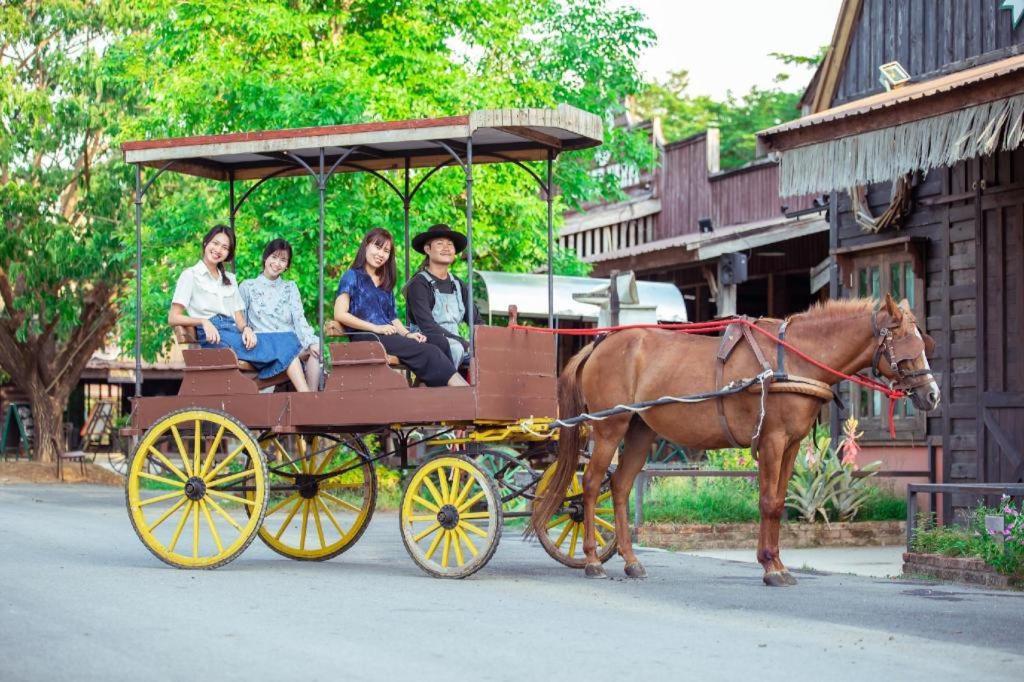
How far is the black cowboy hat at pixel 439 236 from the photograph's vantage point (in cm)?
1251

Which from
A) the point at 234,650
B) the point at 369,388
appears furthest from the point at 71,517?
the point at 234,650

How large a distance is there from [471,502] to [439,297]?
1.96 m

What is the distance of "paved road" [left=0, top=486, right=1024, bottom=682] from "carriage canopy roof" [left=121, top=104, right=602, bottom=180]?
3233 millimetres

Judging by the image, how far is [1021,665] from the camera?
7.82m

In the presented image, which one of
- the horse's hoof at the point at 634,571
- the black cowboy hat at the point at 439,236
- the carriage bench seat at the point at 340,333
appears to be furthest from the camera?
the black cowboy hat at the point at 439,236

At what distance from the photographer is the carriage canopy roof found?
469 inches

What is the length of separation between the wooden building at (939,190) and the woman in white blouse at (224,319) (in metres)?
5.09

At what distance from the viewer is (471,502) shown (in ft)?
36.6

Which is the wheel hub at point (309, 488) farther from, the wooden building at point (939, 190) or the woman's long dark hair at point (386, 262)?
the wooden building at point (939, 190)

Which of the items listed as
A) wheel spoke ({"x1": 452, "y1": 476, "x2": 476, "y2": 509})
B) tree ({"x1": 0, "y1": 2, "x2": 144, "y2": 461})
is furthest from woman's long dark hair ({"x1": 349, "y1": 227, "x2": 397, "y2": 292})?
tree ({"x1": 0, "y1": 2, "x2": 144, "y2": 461})

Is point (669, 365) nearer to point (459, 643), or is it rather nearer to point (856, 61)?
point (459, 643)

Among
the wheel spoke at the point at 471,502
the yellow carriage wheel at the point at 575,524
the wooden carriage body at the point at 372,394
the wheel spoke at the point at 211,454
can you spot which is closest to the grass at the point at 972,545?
the yellow carriage wheel at the point at 575,524

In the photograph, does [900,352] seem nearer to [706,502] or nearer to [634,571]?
[634,571]

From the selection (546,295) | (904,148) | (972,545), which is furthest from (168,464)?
(546,295)
